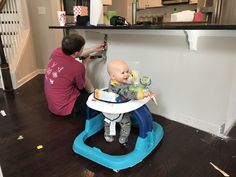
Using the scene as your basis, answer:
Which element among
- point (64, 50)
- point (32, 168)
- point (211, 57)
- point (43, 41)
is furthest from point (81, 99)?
point (43, 41)

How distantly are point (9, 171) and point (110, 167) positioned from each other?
61 cm

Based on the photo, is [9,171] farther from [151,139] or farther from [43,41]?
[43,41]

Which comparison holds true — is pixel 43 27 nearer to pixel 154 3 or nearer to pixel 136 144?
pixel 154 3

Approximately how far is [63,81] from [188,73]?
104 centimetres

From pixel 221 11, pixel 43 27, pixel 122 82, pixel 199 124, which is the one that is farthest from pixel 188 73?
pixel 43 27

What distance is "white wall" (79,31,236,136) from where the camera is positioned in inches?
56.5

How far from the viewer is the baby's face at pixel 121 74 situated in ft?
4.50

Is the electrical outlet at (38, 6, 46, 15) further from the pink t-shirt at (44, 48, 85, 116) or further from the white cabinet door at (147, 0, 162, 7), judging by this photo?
the white cabinet door at (147, 0, 162, 7)

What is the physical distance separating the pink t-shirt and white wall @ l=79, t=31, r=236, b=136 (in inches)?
17.7

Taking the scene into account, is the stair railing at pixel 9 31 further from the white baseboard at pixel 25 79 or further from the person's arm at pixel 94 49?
the person's arm at pixel 94 49

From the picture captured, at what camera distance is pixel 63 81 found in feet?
6.05

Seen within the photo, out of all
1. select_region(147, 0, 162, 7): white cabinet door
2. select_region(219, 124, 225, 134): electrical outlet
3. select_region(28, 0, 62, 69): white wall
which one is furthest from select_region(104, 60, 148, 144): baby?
select_region(147, 0, 162, 7): white cabinet door

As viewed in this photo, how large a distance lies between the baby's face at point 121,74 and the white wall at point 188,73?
0.47 metres

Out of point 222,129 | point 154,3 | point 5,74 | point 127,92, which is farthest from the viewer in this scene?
point 154,3
